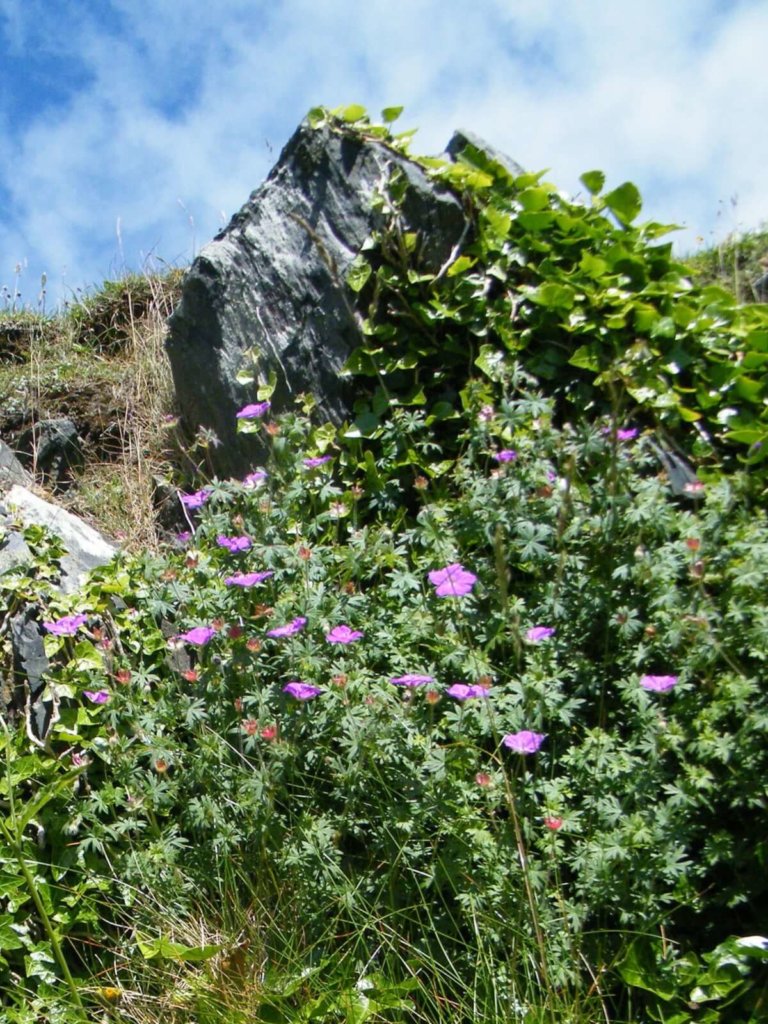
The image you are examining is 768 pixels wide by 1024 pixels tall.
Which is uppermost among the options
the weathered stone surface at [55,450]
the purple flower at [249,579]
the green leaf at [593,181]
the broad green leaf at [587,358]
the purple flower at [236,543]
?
the green leaf at [593,181]

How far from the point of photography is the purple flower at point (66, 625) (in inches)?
133

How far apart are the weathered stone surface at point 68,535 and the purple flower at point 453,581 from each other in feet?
4.97

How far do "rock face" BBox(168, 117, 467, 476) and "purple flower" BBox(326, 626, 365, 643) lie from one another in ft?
5.23

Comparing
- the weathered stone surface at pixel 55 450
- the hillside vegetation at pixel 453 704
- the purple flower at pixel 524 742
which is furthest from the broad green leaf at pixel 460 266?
the weathered stone surface at pixel 55 450

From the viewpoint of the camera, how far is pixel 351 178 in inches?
179

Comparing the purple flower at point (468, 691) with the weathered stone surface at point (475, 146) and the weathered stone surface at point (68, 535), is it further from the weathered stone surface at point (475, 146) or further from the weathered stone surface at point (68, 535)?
the weathered stone surface at point (475, 146)

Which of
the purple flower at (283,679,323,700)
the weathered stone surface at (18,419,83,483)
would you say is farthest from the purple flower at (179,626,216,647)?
the weathered stone surface at (18,419,83,483)

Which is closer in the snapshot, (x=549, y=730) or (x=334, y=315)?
(x=549, y=730)

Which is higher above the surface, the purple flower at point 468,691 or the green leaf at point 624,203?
the green leaf at point 624,203

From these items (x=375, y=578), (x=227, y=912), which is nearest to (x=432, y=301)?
(x=375, y=578)

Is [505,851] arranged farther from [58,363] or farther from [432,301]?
[58,363]

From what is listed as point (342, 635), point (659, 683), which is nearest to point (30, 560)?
point (342, 635)

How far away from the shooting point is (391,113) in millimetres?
4590

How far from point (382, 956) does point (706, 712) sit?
103cm
